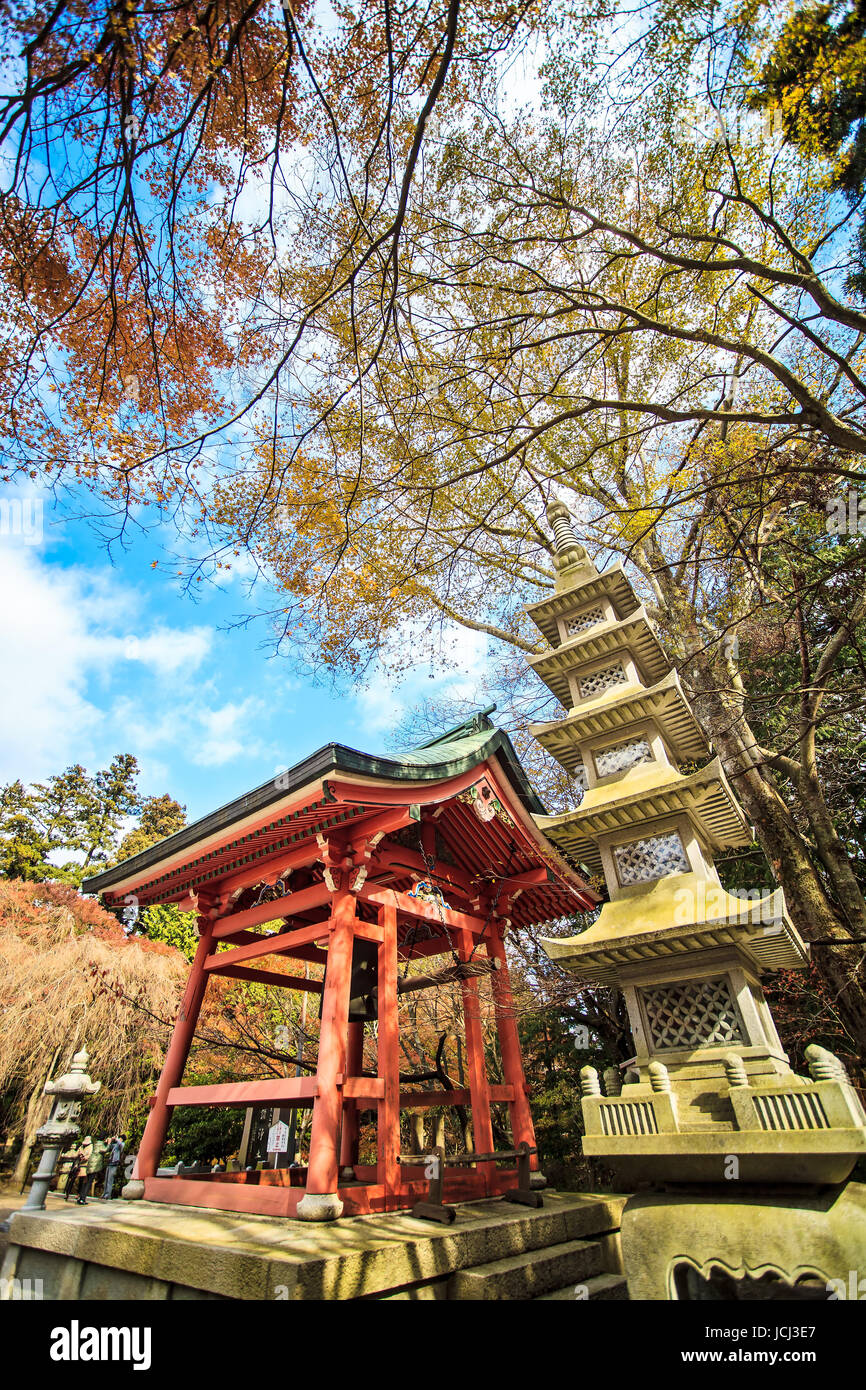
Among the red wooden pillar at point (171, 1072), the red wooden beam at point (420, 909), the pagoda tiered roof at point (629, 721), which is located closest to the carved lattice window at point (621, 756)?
the pagoda tiered roof at point (629, 721)

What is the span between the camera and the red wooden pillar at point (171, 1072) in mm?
6645

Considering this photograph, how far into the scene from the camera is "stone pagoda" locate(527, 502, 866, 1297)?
11.1 feet

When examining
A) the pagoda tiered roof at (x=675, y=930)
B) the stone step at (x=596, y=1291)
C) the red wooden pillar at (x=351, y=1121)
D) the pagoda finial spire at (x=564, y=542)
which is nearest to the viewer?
the pagoda tiered roof at (x=675, y=930)

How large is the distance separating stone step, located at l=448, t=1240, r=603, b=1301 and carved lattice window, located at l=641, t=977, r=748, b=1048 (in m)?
1.95

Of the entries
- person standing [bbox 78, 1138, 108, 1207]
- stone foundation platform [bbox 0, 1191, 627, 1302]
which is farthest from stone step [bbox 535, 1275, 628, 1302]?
person standing [bbox 78, 1138, 108, 1207]

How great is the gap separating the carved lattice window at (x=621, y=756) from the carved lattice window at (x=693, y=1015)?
1966mm

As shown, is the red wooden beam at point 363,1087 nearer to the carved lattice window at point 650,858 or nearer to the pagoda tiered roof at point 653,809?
the pagoda tiered roof at point 653,809

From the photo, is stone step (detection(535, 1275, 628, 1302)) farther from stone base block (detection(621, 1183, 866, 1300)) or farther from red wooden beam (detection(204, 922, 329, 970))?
red wooden beam (detection(204, 922, 329, 970))

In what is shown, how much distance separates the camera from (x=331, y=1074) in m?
5.11

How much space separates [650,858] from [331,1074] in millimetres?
3251

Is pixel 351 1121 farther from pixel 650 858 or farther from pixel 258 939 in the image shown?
pixel 650 858

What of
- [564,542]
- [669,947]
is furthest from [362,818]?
[564,542]

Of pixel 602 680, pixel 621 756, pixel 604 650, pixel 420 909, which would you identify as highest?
pixel 604 650
